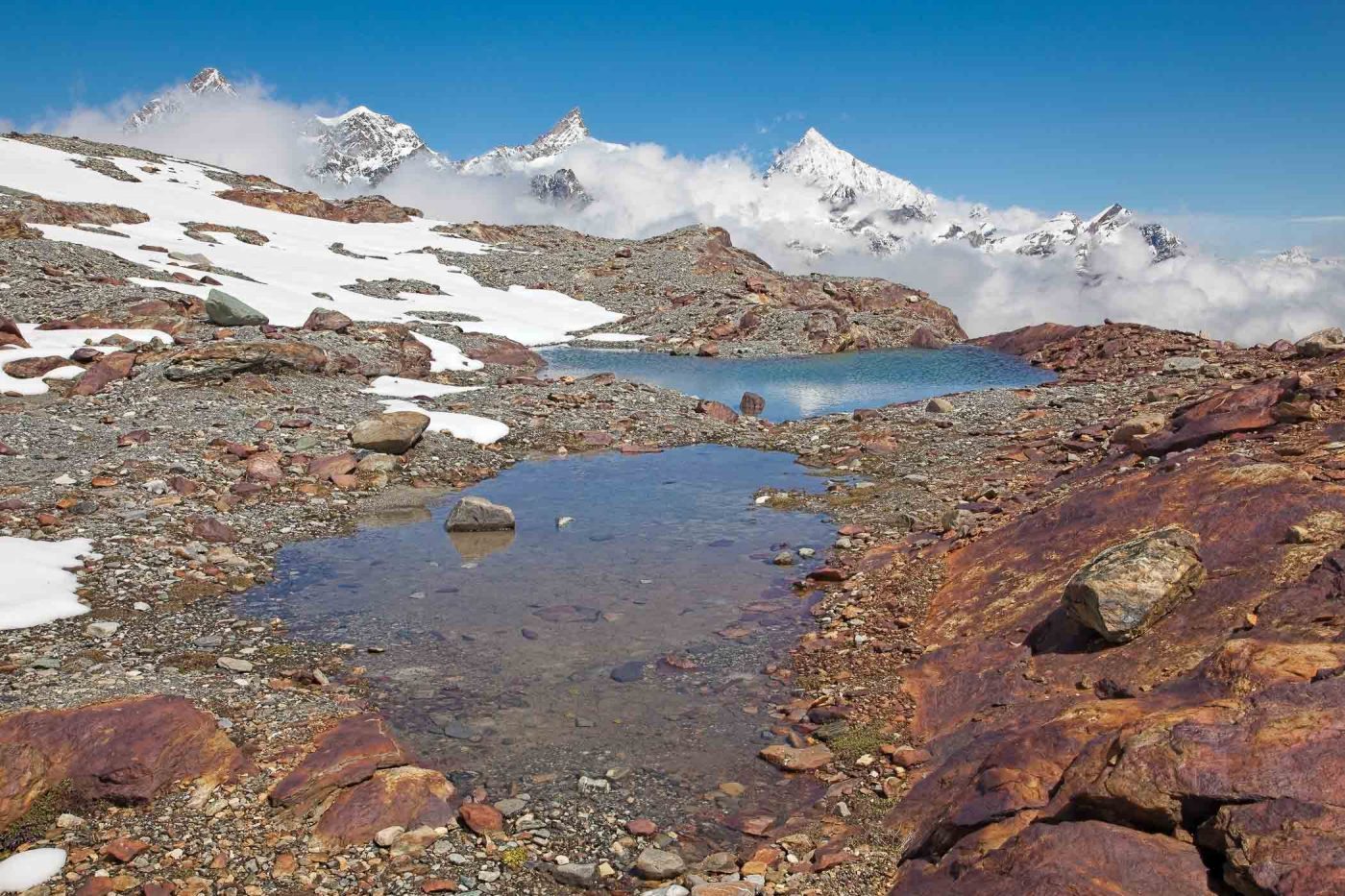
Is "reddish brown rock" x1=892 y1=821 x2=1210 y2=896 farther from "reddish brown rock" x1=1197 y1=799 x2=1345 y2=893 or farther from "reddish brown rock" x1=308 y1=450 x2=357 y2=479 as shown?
"reddish brown rock" x1=308 y1=450 x2=357 y2=479

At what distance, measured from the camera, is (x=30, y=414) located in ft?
78.7

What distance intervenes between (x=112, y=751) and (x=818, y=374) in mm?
44780

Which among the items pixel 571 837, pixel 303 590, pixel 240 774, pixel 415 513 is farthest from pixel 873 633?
pixel 415 513

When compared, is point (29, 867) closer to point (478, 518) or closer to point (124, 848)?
point (124, 848)

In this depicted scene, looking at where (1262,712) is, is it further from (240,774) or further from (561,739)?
(240,774)

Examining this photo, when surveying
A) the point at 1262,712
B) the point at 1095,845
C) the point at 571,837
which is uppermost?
the point at 1262,712

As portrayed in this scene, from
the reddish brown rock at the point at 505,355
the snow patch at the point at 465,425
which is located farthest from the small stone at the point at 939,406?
the reddish brown rock at the point at 505,355

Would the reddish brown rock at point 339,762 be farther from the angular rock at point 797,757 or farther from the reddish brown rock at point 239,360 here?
the reddish brown rock at point 239,360

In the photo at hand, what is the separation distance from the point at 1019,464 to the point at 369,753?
1891 centimetres

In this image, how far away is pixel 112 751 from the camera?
895cm

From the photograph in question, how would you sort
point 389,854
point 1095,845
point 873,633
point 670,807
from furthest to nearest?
point 873,633, point 670,807, point 389,854, point 1095,845

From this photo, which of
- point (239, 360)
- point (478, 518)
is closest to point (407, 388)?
point (239, 360)

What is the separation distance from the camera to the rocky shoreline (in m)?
6.17

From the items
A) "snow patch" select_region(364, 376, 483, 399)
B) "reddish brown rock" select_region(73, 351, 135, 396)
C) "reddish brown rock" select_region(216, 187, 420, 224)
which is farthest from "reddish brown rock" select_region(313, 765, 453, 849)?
"reddish brown rock" select_region(216, 187, 420, 224)
